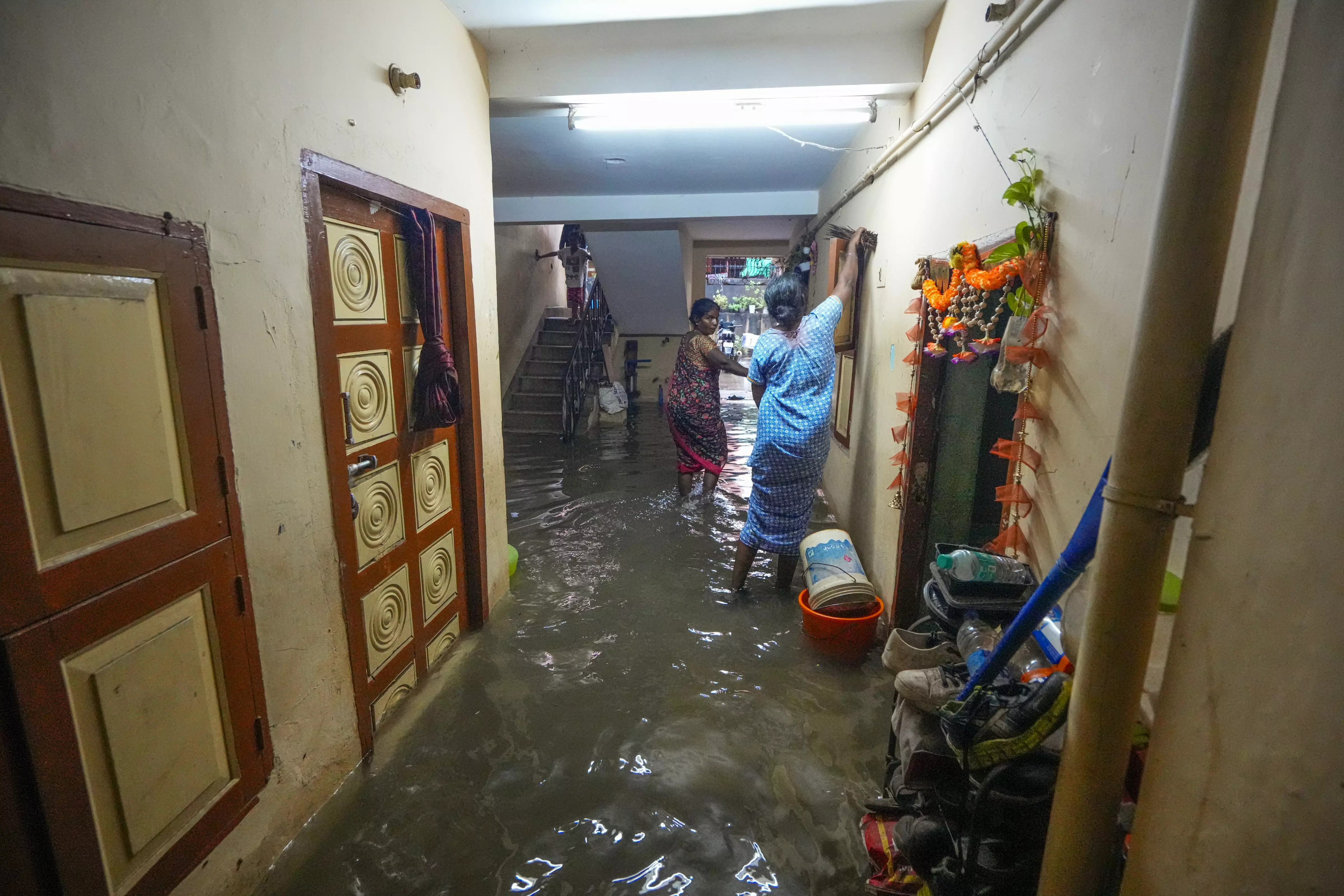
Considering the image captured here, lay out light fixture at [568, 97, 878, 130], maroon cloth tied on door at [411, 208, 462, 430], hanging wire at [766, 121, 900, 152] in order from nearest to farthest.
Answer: maroon cloth tied on door at [411, 208, 462, 430], light fixture at [568, 97, 878, 130], hanging wire at [766, 121, 900, 152]

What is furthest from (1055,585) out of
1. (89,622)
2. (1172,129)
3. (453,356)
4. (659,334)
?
(659,334)

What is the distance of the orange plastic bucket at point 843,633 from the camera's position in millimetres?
2736

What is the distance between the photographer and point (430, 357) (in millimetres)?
2525

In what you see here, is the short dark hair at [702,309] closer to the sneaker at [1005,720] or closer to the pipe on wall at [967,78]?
the pipe on wall at [967,78]

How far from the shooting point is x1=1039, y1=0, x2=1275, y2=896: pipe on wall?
2.77 feet

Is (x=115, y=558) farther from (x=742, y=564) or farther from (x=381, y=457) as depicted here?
(x=742, y=564)

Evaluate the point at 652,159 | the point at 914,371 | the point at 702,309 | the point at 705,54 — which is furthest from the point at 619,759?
the point at 652,159

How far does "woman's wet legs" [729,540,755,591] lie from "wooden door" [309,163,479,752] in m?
1.56

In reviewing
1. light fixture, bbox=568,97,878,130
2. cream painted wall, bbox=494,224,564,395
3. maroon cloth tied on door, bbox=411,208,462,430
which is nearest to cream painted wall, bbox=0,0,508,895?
maroon cloth tied on door, bbox=411,208,462,430

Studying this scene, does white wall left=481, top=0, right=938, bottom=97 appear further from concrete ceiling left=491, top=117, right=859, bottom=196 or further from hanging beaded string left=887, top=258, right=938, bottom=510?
hanging beaded string left=887, top=258, right=938, bottom=510

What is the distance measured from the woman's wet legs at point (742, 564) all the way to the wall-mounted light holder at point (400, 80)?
2617mm

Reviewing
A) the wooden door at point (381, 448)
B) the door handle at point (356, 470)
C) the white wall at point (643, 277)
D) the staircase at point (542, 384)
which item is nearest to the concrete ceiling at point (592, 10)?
the wooden door at point (381, 448)

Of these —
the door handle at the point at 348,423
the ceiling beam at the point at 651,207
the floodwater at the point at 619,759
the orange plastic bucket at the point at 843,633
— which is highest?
the ceiling beam at the point at 651,207

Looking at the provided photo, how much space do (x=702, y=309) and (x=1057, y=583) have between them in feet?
12.2
